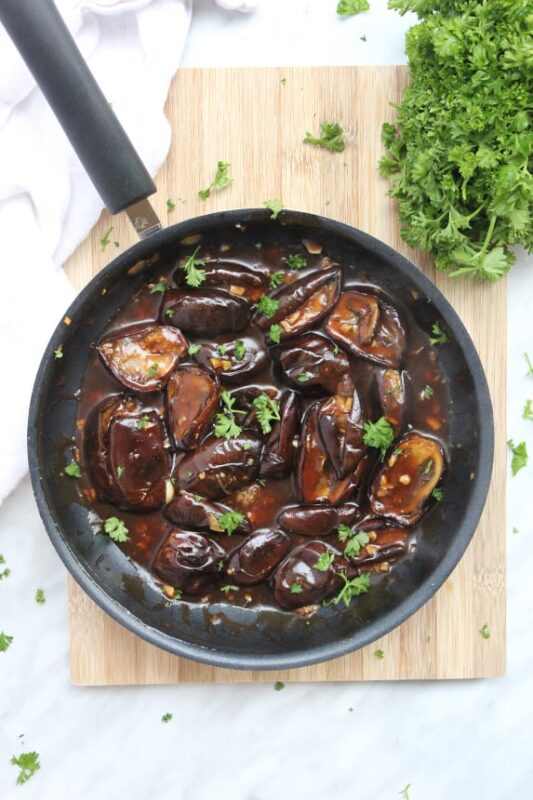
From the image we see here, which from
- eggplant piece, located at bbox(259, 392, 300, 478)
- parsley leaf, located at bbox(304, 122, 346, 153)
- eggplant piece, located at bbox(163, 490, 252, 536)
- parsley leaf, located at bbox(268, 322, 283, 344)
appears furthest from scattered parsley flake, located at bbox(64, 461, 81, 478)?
parsley leaf, located at bbox(304, 122, 346, 153)

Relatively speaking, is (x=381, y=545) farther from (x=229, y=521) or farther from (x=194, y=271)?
(x=194, y=271)

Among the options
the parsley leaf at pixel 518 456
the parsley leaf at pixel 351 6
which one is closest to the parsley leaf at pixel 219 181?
the parsley leaf at pixel 351 6

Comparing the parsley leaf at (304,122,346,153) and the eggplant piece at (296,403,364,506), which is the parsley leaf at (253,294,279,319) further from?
the parsley leaf at (304,122,346,153)

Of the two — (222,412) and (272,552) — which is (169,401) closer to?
(222,412)

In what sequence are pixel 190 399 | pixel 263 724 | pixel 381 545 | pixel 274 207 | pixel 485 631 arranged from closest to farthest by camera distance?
pixel 274 207 → pixel 190 399 → pixel 381 545 → pixel 485 631 → pixel 263 724

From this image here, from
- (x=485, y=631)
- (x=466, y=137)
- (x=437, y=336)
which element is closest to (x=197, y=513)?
(x=437, y=336)

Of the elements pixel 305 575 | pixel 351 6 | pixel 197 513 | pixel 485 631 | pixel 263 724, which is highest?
pixel 351 6

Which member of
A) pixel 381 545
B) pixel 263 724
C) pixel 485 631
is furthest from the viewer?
pixel 263 724
